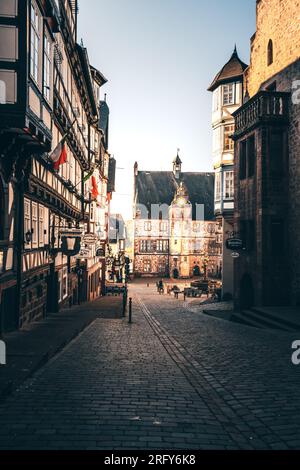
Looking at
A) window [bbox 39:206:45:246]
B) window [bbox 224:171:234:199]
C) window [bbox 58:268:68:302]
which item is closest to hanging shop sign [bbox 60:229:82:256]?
window [bbox 39:206:45:246]

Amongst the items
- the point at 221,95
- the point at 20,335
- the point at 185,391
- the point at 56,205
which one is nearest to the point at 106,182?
the point at 221,95

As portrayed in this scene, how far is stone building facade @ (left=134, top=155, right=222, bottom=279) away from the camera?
3182 inches

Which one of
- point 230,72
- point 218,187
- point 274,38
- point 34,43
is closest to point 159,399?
point 34,43

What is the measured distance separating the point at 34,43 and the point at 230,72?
73.7ft

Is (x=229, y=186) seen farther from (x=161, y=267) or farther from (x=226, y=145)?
(x=161, y=267)

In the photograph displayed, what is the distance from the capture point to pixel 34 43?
12492mm

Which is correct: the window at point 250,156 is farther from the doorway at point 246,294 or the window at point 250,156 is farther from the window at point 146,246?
the window at point 146,246

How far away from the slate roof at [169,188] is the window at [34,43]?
70.5 meters

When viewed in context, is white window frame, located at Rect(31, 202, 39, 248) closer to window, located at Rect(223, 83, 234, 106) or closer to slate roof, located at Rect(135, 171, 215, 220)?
window, located at Rect(223, 83, 234, 106)

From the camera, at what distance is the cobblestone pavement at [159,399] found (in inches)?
246

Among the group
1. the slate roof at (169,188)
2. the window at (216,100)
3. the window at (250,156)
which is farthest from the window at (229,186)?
the slate roof at (169,188)

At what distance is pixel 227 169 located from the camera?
32.3 metres

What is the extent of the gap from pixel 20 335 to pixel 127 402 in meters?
6.31
